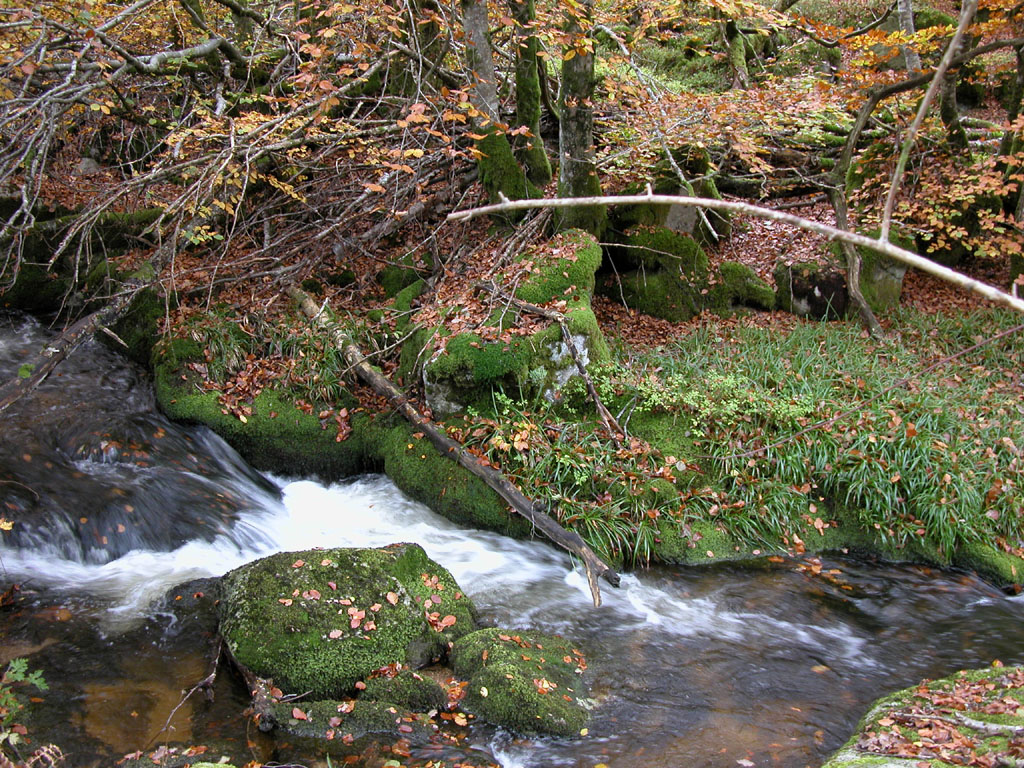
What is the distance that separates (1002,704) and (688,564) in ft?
8.99

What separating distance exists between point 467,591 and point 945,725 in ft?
11.2

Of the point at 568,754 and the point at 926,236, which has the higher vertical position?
the point at 926,236

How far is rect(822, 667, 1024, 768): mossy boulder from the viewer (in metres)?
3.50

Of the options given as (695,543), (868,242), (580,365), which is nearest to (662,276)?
(580,365)

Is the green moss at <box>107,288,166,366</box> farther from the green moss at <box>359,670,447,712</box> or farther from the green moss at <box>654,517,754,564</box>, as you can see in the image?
the green moss at <box>654,517,754,564</box>

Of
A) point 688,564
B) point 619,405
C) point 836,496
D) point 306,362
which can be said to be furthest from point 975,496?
point 306,362

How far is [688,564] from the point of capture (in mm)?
6473

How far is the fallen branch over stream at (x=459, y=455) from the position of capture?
5738 millimetres

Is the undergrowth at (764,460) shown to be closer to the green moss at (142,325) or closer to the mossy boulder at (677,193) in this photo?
the mossy boulder at (677,193)

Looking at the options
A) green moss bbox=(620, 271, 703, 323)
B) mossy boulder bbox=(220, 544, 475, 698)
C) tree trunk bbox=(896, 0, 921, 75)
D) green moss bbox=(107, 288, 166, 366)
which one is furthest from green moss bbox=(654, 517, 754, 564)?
tree trunk bbox=(896, 0, 921, 75)

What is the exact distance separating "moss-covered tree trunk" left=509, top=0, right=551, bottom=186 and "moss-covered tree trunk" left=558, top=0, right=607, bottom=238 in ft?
1.87

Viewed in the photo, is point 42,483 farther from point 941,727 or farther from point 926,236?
point 926,236

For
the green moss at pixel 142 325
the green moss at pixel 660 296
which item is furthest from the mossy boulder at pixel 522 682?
the green moss at pixel 142 325

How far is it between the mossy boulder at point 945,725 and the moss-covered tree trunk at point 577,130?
18.7 feet
